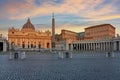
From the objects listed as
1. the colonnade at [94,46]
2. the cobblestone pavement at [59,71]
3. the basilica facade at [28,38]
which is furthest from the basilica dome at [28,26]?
the cobblestone pavement at [59,71]

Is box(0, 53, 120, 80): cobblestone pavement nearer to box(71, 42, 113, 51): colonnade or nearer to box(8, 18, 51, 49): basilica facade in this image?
box(71, 42, 113, 51): colonnade

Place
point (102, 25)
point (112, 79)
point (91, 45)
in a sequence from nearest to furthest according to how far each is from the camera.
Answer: point (112, 79) → point (91, 45) → point (102, 25)

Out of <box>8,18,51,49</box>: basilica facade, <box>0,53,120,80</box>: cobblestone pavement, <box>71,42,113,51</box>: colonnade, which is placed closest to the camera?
<box>0,53,120,80</box>: cobblestone pavement

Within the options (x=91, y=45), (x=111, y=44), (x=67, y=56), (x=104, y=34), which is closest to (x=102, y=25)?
(x=104, y=34)

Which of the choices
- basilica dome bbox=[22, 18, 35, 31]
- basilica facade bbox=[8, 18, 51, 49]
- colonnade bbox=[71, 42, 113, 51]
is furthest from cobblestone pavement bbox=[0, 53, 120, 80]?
basilica dome bbox=[22, 18, 35, 31]

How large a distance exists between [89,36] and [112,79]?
150570mm

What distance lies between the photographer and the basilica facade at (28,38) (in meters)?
163

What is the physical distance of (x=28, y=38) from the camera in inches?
6550

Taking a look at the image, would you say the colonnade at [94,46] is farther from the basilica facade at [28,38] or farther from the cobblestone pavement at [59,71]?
the cobblestone pavement at [59,71]

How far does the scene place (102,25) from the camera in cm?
15750

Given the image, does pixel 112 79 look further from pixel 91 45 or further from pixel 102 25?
pixel 102 25

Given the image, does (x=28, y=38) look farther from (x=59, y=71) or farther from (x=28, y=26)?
(x=59, y=71)

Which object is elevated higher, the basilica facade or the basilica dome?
the basilica dome

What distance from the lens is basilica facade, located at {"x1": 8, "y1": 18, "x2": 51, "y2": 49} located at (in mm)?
163250
